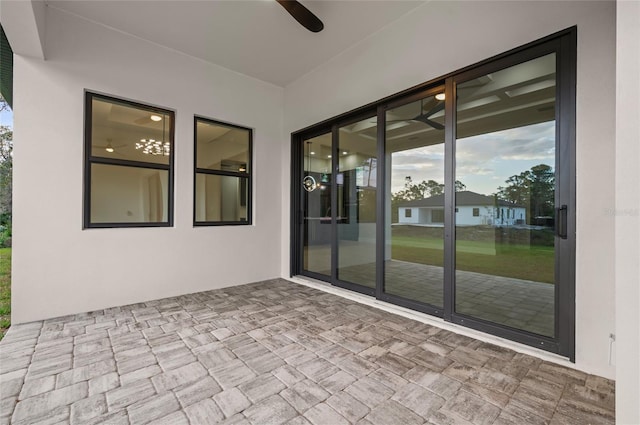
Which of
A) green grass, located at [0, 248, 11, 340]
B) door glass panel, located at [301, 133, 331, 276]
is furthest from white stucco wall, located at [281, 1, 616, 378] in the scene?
green grass, located at [0, 248, 11, 340]

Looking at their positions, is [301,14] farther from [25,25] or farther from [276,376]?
[276,376]

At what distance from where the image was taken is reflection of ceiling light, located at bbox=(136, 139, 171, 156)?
12.4ft

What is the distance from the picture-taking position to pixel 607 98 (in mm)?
1927

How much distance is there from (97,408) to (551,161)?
3547 mm

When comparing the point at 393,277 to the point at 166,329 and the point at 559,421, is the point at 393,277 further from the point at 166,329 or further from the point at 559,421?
the point at 166,329

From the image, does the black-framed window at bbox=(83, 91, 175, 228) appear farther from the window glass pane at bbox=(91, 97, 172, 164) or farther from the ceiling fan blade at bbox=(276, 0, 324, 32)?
the ceiling fan blade at bbox=(276, 0, 324, 32)

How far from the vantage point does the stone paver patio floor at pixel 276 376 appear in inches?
62.1

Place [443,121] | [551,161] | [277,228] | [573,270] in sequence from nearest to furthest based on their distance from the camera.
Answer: [573,270], [551,161], [443,121], [277,228]

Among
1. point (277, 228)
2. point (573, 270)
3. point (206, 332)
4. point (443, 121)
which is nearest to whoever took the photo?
point (573, 270)

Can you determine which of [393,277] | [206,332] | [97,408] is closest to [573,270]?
[393,277]

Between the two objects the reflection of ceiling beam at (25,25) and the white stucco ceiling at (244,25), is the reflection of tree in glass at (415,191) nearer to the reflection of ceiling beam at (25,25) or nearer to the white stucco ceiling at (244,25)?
the white stucco ceiling at (244,25)

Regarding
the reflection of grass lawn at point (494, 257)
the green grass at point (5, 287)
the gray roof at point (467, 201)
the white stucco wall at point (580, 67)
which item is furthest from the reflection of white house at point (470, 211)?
the green grass at point (5, 287)

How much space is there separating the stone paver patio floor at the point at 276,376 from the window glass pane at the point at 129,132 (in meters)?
2.02

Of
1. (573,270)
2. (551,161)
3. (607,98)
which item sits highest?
(607,98)
